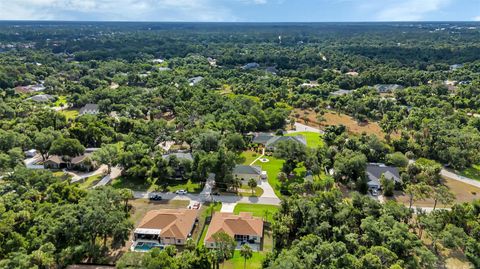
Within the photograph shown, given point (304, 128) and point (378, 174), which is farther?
point (304, 128)

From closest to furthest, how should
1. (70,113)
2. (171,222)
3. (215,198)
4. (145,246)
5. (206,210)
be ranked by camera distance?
(145,246)
(171,222)
(206,210)
(215,198)
(70,113)

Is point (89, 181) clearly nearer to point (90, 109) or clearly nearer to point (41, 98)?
point (90, 109)

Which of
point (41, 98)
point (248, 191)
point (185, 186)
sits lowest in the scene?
point (185, 186)

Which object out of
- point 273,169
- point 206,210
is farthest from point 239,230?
point 273,169

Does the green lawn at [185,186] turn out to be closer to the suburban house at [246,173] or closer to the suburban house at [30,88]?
the suburban house at [246,173]

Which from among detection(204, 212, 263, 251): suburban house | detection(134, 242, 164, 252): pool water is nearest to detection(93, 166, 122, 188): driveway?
detection(134, 242, 164, 252): pool water

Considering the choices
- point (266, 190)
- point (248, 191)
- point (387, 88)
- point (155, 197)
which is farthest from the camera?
point (387, 88)

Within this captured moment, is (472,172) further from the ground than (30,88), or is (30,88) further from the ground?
(30,88)
